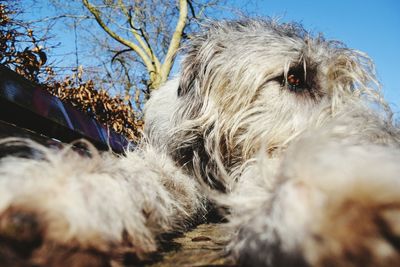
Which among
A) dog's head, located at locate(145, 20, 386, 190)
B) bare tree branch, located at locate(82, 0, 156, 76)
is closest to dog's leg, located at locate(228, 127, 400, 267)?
dog's head, located at locate(145, 20, 386, 190)

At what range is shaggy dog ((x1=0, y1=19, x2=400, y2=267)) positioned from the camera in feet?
2.72

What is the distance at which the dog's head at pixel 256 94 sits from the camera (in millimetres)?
2287

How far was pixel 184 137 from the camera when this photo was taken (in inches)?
102

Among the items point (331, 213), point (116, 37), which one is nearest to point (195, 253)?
point (331, 213)

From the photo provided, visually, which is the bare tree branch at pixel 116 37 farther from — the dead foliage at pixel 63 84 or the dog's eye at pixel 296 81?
the dog's eye at pixel 296 81

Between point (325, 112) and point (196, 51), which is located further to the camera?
point (196, 51)

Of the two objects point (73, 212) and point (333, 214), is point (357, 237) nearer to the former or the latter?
point (333, 214)

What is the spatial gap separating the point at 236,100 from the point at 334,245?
170 centimetres

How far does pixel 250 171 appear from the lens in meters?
2.02

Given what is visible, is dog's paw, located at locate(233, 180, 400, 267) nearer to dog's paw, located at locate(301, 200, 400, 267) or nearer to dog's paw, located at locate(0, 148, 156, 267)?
dog's paw, located at locate(301, 200, 400, 267)

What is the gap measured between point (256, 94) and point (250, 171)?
603mm

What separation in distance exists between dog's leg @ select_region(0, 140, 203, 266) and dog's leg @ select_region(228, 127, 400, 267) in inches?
16.1

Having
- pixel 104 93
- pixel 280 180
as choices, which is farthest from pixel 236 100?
pixel 104 93

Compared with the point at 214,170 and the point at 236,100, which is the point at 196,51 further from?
the point at 214,170
